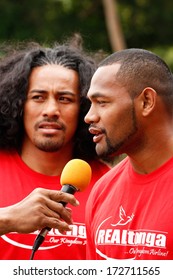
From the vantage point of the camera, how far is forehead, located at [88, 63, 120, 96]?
732 cm

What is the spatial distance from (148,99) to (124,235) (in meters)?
0.92

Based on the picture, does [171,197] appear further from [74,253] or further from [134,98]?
[74,253]

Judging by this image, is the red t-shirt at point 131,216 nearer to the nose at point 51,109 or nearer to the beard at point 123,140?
the beard at point 123,140

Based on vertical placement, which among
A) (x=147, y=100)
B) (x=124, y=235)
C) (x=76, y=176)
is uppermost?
(x=147, y=100)

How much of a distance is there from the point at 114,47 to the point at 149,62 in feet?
63.9

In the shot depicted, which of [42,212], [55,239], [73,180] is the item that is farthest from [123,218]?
[55,239]

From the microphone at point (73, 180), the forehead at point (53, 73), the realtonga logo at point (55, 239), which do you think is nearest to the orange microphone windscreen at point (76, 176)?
the microphone at point (73, 180)

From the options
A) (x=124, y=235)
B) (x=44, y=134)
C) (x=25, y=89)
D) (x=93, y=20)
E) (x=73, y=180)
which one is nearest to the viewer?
(x=124, y=235)

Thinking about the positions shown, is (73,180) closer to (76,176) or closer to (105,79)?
(76,176)

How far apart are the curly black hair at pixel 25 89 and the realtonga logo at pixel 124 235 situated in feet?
5.87

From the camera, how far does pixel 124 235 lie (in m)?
7.19

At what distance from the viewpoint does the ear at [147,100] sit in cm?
725

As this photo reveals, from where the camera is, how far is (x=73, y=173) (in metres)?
7.44

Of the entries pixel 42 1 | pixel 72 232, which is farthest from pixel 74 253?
pixel 42 1
